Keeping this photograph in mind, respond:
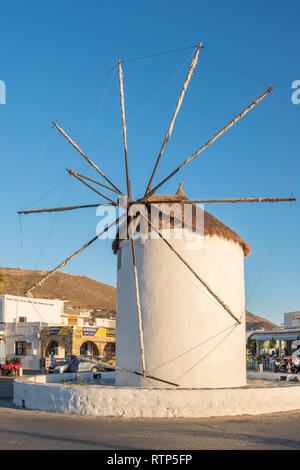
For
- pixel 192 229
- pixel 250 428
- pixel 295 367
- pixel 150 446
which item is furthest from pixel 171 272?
pixel 295 367

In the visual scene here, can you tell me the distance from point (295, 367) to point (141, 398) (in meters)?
14.1

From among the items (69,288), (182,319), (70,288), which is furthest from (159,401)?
(70,288)

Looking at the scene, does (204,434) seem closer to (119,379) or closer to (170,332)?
(170,332)

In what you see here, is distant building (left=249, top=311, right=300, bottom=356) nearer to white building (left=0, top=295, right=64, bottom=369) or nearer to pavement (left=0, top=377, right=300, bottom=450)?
white building (left=0, top=295, right=64, bottom=369)

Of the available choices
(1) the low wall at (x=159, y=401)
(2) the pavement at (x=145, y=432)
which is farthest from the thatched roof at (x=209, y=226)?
(2) the pavement at (x=145, y=432)

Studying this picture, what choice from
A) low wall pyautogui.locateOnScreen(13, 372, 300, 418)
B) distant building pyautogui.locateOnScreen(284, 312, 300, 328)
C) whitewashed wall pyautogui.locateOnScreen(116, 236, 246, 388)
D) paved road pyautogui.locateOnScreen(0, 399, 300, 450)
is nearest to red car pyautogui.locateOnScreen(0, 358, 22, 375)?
whitewashed wall pyautogui.locateOnScreen(116, 236, 246, 388)

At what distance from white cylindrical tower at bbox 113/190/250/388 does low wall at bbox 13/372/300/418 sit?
5.92 feet

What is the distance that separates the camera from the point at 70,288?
108188 millimetres

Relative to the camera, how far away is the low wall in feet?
33.9

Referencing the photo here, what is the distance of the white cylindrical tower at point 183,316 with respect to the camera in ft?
40.5

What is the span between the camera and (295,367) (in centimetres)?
2247

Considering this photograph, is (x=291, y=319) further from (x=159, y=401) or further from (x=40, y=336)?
(x=159, y=401)

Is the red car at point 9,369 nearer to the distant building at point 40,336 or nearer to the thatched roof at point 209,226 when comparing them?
the distant building at point 40,336

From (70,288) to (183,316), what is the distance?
97970 mm
